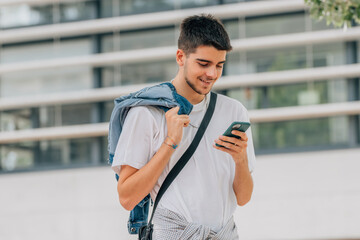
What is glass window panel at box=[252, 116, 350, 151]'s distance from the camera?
1105 cm

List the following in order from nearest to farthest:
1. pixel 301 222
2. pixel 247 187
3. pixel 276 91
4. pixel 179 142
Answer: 1. pixel 179 142
2. pixel 247 187
3. pixel 301 222
4. pixel 276 91

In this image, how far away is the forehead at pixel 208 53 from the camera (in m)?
2.47

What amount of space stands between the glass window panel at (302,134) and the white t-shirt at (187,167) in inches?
345

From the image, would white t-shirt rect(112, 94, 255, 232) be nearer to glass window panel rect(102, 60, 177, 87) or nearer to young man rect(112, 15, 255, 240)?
young man rect(112, 15, 255, 240)

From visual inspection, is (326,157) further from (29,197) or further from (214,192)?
(214,192)

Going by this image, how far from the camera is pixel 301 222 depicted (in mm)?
10680

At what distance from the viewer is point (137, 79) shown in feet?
38.4

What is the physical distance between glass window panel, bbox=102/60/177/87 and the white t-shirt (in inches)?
357

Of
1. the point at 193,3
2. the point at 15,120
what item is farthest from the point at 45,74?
the point at 193,3

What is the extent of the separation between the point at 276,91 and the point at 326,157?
1581 mm

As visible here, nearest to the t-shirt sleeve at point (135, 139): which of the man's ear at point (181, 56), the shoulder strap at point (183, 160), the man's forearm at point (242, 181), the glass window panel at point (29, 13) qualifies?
the shoulder strap at point (183, 160)

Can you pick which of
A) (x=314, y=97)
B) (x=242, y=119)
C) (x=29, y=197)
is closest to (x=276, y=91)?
(x=314, y=97)

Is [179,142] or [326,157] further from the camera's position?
[326,157]

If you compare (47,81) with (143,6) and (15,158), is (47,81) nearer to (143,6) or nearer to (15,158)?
(15,158)
